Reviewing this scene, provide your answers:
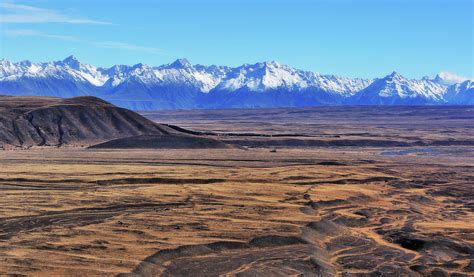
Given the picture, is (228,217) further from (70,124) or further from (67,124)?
(67,124)

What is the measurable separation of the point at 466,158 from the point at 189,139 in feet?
145

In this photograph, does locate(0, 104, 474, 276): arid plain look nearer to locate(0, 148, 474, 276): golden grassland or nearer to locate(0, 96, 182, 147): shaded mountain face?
locate(0, 148, 474, 276): golden grassland

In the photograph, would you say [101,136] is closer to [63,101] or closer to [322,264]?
[63,101]

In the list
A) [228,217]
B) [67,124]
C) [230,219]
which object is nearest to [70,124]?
[67,124]

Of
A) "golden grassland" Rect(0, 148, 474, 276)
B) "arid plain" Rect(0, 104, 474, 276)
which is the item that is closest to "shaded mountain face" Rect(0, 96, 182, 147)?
"arid plain" Rect(0, 104, 474, 276)

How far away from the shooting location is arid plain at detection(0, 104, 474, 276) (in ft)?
123

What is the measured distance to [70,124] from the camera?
131 m

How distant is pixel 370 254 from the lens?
139 feet

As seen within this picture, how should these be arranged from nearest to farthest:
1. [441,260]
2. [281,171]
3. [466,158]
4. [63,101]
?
1. [441,260]
2. [281,171]
3. [466,158]
4. [63,101]

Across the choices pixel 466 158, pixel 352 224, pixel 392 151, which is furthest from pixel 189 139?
pixel 352 224

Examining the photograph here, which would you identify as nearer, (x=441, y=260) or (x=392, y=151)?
(x=441, y=260)

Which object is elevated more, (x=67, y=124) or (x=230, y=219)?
(x=67, y=124)

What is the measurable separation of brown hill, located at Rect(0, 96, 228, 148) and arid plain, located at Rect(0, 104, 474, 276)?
33815 millimetres

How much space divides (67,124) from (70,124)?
544 mm
